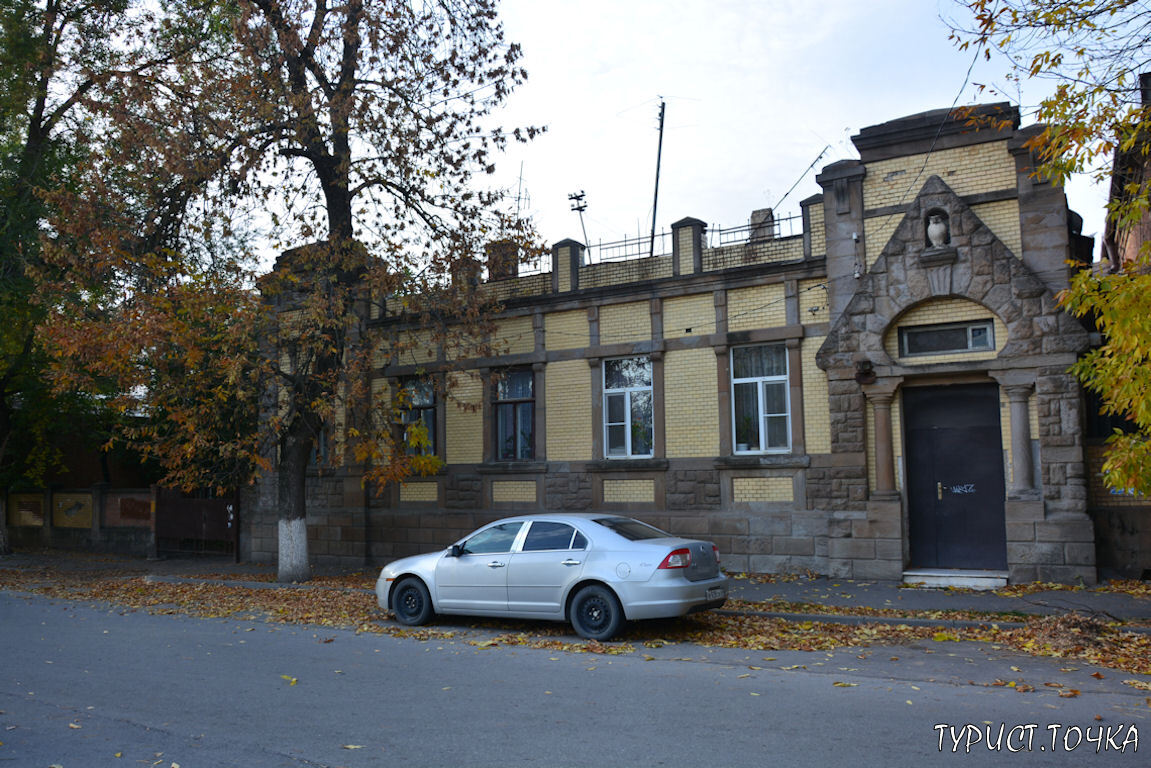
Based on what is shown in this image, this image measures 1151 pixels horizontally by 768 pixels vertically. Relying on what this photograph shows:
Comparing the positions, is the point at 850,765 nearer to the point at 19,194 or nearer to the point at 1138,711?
the point at 1138,711

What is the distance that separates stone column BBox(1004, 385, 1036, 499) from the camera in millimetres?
13555

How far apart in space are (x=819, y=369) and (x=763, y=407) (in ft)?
4.18

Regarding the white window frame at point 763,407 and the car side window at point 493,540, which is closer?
the car side window at point 493,540

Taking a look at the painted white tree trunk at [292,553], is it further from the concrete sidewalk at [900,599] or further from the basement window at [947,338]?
the basement window at [947,338]

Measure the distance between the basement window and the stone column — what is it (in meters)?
0.89

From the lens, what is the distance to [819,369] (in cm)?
1545

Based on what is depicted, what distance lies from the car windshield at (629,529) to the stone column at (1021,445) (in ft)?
20.2

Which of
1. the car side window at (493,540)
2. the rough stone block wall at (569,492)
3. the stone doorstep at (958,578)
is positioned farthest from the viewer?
the rough stone block wall at (569,492)

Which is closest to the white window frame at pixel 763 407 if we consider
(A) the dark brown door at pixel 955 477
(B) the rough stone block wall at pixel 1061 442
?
(A) the dark brown door at pixel 955 477

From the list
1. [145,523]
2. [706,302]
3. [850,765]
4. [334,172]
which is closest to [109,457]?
[145,523]

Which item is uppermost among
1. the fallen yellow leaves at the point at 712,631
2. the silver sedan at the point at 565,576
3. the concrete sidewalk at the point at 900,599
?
the silver sedan at the point at 565,576

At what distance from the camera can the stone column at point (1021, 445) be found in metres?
13.6

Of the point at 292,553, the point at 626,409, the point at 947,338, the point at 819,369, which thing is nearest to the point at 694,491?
the point at 626,409

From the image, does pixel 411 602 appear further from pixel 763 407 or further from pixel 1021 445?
pixel 1021 445
